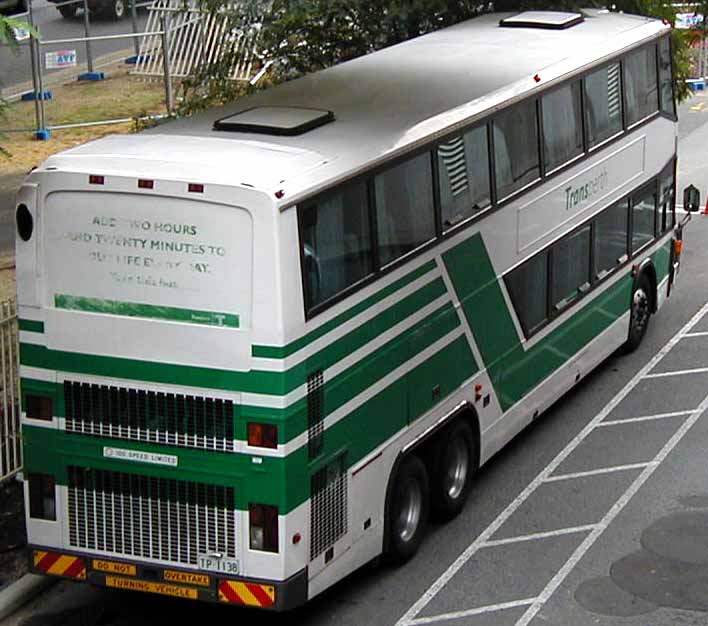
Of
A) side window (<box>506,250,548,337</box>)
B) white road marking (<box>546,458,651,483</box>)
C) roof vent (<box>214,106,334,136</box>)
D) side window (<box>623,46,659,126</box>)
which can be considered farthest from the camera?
side window (<box>623,46,659,126</box>)

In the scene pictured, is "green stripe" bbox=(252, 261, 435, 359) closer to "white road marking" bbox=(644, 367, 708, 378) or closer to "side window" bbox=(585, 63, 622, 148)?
"side window" bbox=(585, 63, 622, 148)

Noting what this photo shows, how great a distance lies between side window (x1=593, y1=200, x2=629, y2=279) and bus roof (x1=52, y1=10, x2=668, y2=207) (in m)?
1.67

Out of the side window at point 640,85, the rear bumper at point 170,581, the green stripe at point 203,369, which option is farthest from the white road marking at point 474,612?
the side window at point 640,85

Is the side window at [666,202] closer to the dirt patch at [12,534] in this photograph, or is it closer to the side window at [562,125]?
the side window at [562,125]

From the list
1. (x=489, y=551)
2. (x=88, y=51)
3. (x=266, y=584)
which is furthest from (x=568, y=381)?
(x=88, y=51)

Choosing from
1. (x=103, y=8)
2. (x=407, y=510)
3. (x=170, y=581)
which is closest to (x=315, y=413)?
(x=170, y=581)

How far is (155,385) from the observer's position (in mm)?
10320

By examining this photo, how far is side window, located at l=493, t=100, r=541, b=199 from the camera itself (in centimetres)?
1345

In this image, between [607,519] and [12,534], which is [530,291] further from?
[12,534]

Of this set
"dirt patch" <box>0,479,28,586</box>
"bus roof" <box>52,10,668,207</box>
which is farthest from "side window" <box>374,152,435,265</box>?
"dirt patch" <box>0,479,28,586</box>

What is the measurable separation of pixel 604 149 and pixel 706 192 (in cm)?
945

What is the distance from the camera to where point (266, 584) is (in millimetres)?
10312

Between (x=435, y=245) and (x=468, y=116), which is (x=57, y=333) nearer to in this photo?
(x=435, y=245)

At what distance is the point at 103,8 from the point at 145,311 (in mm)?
24413
